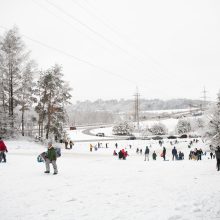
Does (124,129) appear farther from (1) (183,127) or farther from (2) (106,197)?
(2) (106,197)

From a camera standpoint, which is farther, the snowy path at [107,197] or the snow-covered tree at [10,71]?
the snow-covered tree at [10,71]

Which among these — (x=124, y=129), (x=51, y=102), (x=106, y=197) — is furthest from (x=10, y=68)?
(x=124, y=129)

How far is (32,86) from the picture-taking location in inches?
1719

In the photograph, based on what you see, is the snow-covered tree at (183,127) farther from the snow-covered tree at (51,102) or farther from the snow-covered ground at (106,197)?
the snow-covered ground at (106,197)

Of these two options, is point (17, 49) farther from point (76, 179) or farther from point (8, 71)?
point (76, 179)

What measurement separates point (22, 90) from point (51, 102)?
21.7 feet

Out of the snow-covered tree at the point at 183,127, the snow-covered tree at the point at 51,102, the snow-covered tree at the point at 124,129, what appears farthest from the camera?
the snow-covered tree at the point at 183,127

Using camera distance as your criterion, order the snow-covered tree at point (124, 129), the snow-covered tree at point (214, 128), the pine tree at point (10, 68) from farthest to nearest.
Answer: the snow-covered tree at point (124, 129) → the snow-covered tree at point (214, 128) → the pine tree at point (10, 68)

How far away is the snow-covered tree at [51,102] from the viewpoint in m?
46.8

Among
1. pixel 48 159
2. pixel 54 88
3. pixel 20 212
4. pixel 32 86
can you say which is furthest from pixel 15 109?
pixel 20 212

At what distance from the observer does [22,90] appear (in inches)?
1634

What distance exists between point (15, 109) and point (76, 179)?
31983 mm

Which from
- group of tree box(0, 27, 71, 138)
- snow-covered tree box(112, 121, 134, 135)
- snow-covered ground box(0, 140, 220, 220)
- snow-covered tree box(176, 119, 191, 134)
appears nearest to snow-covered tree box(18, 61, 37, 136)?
group of tree box(0, 27, 71, 138)

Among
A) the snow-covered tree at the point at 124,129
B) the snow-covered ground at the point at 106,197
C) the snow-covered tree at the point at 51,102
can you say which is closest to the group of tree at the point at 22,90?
the snow-covered tree at the point at 51,102
